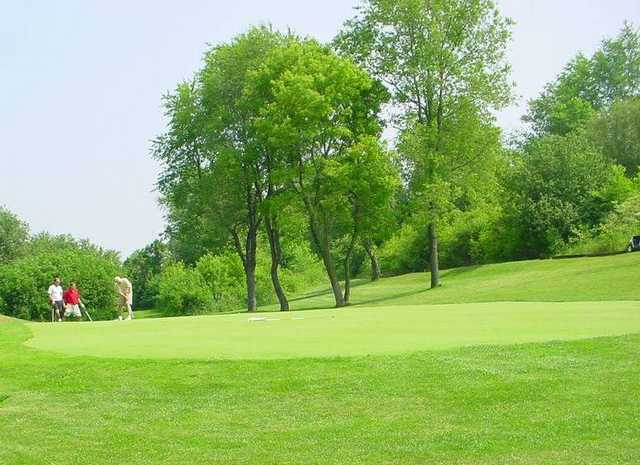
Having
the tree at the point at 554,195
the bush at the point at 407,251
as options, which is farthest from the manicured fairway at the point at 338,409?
the bush at the point at 407,251

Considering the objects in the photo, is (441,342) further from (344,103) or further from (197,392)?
(344,103)

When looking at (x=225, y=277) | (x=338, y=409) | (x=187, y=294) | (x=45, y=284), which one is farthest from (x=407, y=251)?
(x=338, y=409)

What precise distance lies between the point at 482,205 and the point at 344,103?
2157 centimetres

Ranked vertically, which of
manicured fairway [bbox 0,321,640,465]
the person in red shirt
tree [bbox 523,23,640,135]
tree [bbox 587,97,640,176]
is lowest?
manicured fairway [bbox 0,321,640,465]

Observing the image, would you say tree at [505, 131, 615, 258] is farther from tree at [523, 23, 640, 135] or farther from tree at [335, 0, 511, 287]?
tree at [523, 23, 640, 135]

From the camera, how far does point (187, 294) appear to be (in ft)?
232

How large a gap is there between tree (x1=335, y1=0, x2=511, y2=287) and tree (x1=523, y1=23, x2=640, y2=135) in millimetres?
46135

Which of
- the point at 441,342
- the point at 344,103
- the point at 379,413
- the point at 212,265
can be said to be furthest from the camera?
the point at 212,265

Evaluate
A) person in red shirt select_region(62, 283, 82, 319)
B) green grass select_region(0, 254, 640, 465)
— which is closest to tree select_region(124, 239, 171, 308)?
person in red shirt select_region(62, 283, 82, 319)

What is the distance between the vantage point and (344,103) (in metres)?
48.6

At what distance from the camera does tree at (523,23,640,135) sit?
315 ft

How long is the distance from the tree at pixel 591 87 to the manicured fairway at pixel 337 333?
75330 mm

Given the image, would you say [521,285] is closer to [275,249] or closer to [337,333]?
[275,249]

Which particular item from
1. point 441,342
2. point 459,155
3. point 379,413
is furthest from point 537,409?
point 459,155
